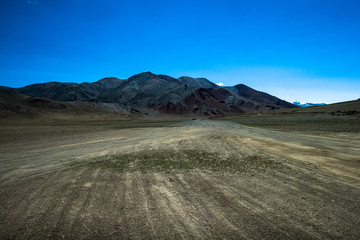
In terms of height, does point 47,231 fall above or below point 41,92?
below

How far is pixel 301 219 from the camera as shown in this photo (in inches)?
186

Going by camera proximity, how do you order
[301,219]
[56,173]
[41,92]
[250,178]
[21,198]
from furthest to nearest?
[41,92]
[56,173]
[250,178]
[21,198]
[301,219]

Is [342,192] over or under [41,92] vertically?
under

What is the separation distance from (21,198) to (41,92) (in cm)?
23054

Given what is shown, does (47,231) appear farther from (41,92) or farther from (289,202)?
(41,92)

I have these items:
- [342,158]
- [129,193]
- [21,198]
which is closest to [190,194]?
[129,193]

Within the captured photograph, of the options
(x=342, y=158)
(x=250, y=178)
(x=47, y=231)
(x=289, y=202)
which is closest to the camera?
(x=47, y=231)

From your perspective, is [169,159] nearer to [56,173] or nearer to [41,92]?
[56,173]

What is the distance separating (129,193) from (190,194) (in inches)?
78.4

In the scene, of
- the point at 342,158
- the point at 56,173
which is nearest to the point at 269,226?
the point at 56,173

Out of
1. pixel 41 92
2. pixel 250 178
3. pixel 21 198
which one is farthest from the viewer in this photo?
pixel 41 92

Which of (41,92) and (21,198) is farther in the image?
(41,92)

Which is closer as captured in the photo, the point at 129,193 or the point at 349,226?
the point at 349,226

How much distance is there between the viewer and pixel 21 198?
236 inches
